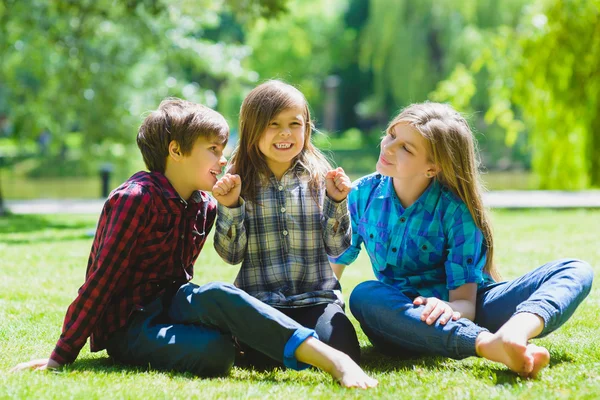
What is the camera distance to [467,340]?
271cm

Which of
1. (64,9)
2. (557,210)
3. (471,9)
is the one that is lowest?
(557,210)

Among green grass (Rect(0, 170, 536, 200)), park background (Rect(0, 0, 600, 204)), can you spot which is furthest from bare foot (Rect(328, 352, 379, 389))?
green grass (Rect(0, 170, 536, 200))

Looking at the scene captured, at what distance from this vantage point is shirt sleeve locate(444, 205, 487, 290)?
303 centimetres

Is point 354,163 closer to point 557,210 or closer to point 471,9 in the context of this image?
point 471,9

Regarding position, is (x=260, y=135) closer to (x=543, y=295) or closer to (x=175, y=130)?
(x=175, y=130)

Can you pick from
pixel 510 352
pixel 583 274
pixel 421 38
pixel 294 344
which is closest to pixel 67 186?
pixel 421 38

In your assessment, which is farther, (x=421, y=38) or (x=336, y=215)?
(x=421, y=38)

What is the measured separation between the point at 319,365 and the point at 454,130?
3.72 ft

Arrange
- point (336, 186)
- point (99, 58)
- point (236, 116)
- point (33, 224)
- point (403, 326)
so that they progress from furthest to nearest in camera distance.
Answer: point (236, 116)
point (99, 58)
point (33, 224)
point (336, 186)
point (403, 326)

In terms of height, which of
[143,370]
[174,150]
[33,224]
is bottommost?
[33,224]

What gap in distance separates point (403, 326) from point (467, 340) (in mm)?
257

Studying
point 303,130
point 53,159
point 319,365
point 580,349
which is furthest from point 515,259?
point 53,159

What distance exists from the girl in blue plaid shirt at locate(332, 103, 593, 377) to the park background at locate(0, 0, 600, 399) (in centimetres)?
19

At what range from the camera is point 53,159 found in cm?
1942
